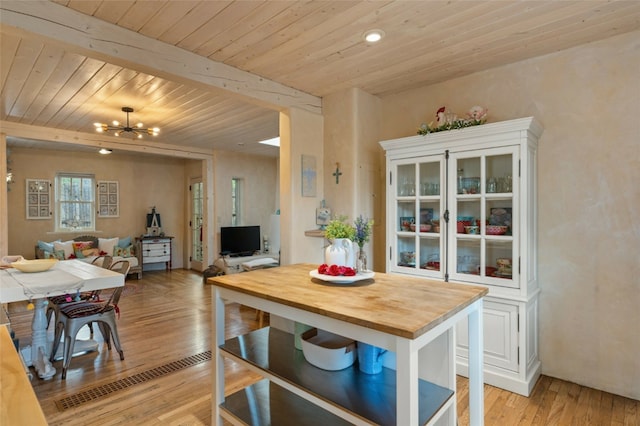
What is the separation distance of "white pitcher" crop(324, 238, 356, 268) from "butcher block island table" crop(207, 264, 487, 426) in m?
0.14

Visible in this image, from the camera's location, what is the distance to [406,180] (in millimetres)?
3121

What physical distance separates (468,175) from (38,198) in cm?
724

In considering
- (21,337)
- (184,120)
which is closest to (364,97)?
(184,120)

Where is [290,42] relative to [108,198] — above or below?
Answer: above

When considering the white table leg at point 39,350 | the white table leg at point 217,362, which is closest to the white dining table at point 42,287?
the white table leg at point 39,350

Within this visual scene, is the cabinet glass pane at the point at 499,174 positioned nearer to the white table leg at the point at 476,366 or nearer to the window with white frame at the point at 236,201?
the white table leg at the point at 476,366

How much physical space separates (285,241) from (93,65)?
2.21 meters

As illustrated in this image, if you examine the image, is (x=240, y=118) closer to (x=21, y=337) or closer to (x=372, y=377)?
(x=21, y=337)

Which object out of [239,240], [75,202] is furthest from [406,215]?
[75,202]

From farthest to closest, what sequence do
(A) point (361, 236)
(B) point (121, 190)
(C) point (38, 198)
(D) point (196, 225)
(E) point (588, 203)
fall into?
(D) point (196, 225) → (B) point (121, 190) → (C) point (38, 198) → (E) point (588, 203) → (A) point (361, 236)

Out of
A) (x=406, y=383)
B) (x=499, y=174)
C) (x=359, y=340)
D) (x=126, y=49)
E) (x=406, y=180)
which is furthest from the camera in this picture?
(x=406, y=180)

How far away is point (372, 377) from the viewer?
1.59m

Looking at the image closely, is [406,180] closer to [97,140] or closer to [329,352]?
[329,352]

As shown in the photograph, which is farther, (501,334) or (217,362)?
(501,334)
